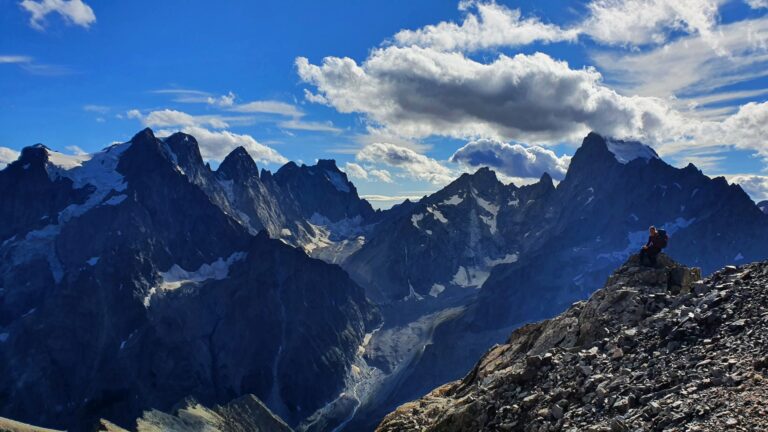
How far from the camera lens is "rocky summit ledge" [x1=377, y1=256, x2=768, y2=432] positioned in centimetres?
2219

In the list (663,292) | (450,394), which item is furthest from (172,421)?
(663,292)

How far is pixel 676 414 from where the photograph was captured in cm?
2162

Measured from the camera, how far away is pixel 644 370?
87.4ft

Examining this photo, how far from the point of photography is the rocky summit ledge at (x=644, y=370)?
22.2m

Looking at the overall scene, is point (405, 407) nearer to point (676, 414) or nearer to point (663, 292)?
point (663, 292)

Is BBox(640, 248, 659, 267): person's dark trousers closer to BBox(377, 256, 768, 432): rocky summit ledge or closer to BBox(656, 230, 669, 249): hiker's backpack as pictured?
BBox(656, 230, 669, 249): hiker's backpack

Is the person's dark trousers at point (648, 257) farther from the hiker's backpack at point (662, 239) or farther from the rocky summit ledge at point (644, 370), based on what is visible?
the rocky summit ledge at point (644, 370)

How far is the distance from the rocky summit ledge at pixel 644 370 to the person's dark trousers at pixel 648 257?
183 cm

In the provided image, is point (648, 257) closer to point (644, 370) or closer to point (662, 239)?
point (662, 239)

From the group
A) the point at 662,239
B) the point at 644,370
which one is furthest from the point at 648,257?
the point at 644,370

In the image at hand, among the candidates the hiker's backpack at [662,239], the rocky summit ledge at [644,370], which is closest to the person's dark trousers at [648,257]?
the hiker's backpack at [662,239]

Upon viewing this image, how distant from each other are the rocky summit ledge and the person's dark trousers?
1827mm

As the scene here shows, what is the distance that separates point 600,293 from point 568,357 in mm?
9663

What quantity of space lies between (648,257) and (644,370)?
18332 millimetres
